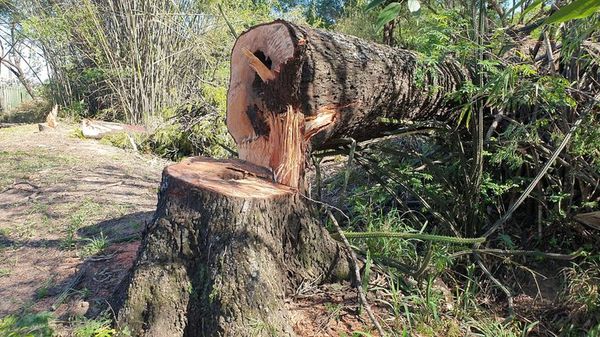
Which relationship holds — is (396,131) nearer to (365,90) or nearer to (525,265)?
(365,90)

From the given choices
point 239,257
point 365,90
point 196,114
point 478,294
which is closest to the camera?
point 239,257

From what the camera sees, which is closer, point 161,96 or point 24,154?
point 24,154

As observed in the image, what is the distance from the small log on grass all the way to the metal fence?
782 inches

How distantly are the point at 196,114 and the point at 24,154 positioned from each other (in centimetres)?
245

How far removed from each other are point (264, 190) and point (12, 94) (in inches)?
836

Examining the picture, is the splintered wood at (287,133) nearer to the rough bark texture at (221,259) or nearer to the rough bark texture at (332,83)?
the rough bark texture at (332,83)

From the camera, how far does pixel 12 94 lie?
1995 cm

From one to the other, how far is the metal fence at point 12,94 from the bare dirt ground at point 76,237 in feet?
48.7

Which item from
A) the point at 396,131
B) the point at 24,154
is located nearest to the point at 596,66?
the point at 396,131

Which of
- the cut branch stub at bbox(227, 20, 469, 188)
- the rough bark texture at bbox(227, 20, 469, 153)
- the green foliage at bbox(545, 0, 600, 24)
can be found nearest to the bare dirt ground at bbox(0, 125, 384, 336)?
the cut branch stub at bbox(227, 20, 469, 188)

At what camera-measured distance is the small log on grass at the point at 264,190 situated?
2078mm

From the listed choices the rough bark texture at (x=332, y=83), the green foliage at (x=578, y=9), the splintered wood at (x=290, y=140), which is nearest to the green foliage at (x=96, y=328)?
the splintered wood at (x=290, y=140)

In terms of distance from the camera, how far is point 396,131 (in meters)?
3.13

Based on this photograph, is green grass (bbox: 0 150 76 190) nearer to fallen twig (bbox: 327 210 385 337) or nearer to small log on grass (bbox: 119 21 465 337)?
small log on grass (bbox: 119 21 465 337)
